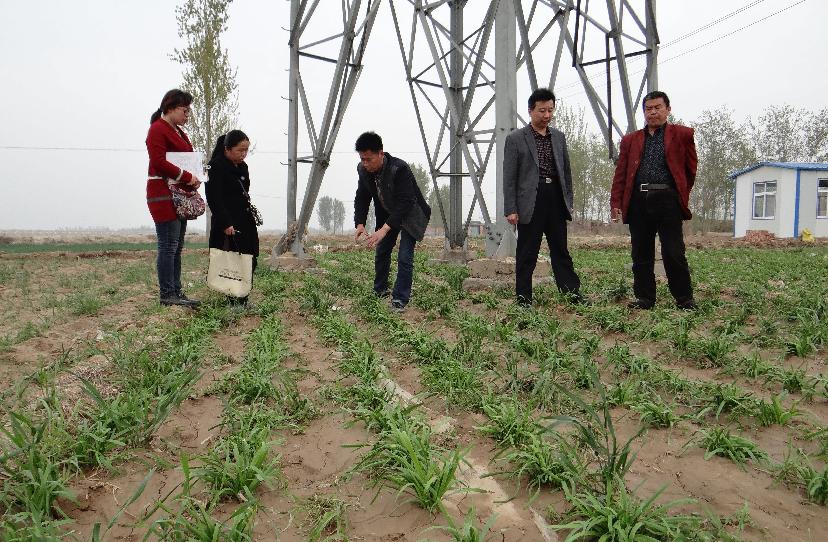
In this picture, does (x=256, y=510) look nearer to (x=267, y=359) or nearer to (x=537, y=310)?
(x=267, y=359)

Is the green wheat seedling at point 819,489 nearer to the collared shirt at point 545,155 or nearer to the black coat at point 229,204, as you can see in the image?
the collared shirt at point 545,155

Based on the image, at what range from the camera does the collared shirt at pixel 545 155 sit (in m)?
4.92

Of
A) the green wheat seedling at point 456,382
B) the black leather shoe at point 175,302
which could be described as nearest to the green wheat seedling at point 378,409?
the green wheat seedling at point 456,382

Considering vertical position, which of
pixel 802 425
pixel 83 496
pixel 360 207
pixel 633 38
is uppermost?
pixel 633 38

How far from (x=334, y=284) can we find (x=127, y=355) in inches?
147

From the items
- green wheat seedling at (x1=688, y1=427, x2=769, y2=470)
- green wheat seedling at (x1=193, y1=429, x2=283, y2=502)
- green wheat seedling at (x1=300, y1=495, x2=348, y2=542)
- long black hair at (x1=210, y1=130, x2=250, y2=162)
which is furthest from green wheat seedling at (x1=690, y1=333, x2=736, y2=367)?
long black hair at (x1=210, y1=130, x2=250, y2=162)

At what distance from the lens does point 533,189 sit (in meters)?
4.85

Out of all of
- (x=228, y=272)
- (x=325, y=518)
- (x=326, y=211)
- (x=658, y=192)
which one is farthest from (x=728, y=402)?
(x=326, y=211)

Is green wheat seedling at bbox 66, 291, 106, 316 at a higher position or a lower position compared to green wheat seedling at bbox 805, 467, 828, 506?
higher

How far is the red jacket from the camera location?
185 inches

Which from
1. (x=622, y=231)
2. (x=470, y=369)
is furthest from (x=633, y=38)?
(x=622, y=231)

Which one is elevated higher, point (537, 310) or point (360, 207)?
point (360, 207)

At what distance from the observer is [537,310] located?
446cm

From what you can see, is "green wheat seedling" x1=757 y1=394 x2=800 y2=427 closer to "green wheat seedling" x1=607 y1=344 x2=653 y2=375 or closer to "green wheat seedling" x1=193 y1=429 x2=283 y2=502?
"green wheat seedling" x1=607 y1=344 x2=653 y2=375
